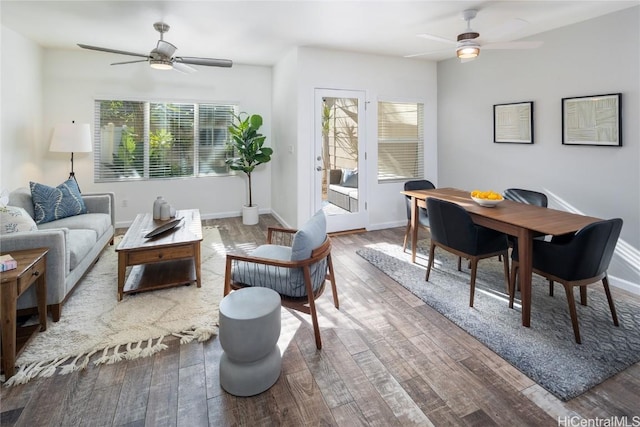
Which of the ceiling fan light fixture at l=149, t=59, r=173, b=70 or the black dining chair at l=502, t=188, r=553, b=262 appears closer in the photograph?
the black dining chair at l=502, t=188, r=553, b=262

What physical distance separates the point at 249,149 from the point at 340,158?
153cm

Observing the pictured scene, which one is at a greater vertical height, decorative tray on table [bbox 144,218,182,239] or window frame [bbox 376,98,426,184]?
window frame [bbox 376,98,426,184]

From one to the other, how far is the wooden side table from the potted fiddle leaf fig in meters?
3.34

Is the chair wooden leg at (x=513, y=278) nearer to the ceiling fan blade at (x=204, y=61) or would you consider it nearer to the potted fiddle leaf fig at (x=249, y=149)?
the ceiling fan blade at (x=204, y=61)

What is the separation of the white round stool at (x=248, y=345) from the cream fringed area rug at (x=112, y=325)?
609mm

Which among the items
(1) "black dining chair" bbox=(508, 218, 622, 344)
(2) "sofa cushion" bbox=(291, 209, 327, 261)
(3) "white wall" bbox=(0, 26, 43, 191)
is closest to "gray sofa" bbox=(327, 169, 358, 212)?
(2) "sofa cushion" bbox=(291, 209, 327, 261)

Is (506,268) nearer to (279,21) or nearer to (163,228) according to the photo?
(163,228)

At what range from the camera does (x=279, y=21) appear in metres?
3.62

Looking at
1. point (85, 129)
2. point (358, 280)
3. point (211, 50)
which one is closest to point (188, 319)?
point (358, 280)

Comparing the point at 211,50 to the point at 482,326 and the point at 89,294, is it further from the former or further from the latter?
the point at 482,326

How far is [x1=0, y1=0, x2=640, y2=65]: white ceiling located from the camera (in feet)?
10.4

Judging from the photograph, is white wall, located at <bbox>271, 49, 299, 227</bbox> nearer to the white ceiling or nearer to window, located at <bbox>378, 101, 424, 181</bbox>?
the white ceiling

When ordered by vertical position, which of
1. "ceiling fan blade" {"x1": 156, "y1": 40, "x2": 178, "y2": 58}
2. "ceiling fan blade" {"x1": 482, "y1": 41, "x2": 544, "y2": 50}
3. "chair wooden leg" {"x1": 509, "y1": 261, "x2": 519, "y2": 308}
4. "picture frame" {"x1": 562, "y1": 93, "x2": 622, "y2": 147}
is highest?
"ceiling fan blade" {"x1": 156, "y1": 40, "x2": 178, "y2": 58}

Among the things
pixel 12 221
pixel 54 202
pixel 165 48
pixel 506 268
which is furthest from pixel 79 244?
pixel 506 268
